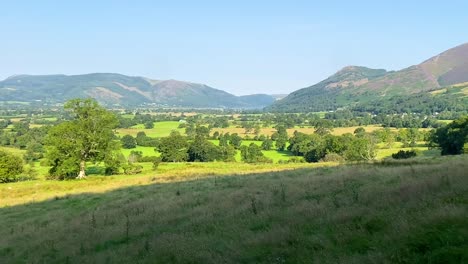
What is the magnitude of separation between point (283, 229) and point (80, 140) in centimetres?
5528

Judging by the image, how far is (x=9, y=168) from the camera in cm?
7044

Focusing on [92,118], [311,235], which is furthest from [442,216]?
[92,118]

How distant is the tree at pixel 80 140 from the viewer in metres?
60.4

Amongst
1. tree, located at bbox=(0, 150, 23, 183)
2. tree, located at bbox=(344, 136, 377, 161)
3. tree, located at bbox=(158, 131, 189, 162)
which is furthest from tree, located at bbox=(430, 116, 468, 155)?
tree, located at bbox=(0, 150, 23, 183)

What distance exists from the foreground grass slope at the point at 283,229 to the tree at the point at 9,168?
5271cm

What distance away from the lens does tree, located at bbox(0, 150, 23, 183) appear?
6854 centimetres

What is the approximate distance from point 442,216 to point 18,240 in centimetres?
1870

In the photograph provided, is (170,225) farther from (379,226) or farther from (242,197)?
(379,226)

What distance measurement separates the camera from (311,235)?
10.8 m

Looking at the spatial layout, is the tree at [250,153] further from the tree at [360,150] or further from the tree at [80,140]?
the tree at [80,140]

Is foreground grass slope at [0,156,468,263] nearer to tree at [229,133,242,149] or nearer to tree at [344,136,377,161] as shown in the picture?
tree at [344,136,377,161]

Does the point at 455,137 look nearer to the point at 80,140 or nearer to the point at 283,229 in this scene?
the point at 80,140

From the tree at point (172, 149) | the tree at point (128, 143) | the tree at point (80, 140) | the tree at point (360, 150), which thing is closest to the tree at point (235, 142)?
the tree at point (172, 149)

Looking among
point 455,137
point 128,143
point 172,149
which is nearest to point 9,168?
point 172,149
